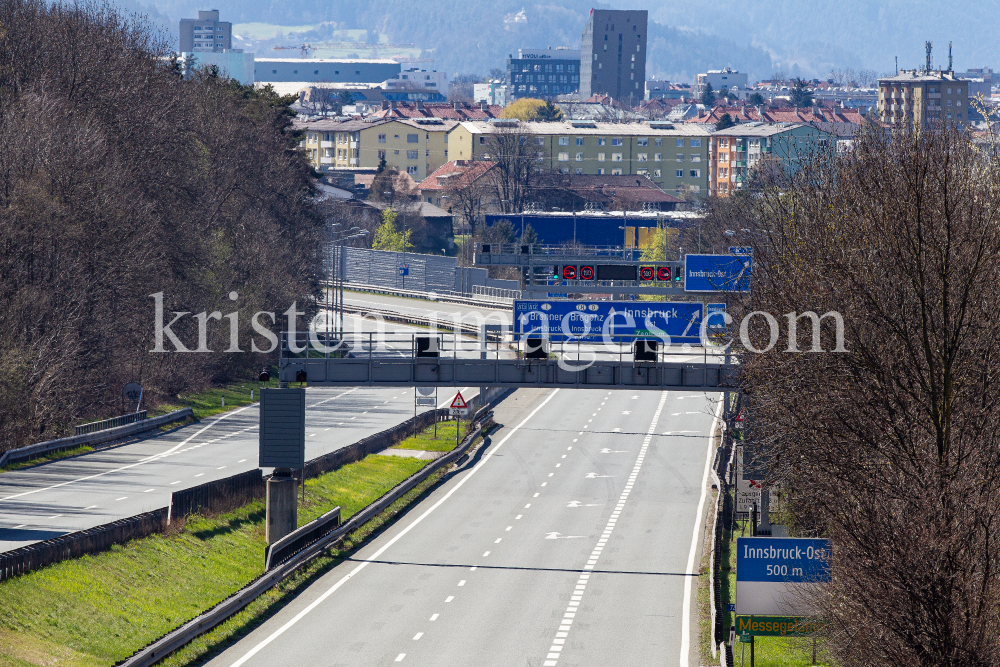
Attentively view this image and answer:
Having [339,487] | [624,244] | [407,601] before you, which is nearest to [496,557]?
[407,601]

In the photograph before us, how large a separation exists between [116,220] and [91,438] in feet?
41.3

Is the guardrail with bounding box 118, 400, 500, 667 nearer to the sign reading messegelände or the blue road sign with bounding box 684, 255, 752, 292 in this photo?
the sign reading messegelände

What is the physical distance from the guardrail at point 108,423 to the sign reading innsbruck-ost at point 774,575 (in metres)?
33.5

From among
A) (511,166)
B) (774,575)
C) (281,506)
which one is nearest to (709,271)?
(281,506)

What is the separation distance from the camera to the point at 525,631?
34656 mm

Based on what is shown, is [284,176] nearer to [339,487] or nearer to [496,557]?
[339,487]

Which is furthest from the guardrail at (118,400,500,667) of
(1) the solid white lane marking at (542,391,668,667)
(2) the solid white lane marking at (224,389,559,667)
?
(1) the solid white lane marking at (542,391,668,667)

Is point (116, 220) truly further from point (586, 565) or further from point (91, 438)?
point (586, 565)

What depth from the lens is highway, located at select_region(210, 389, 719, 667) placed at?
32.7 metres

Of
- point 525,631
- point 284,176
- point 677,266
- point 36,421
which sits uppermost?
point 284,176

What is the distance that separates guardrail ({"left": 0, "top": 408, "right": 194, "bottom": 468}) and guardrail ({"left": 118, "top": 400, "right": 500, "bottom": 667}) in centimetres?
1191

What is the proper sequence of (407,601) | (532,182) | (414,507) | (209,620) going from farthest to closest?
(532,182), (414,507), (407,601), (209,620)

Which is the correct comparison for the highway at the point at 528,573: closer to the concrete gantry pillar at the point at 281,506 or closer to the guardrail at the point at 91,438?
the concrete gantry pillar at the point at 281,506

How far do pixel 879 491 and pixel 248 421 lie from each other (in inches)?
1721
